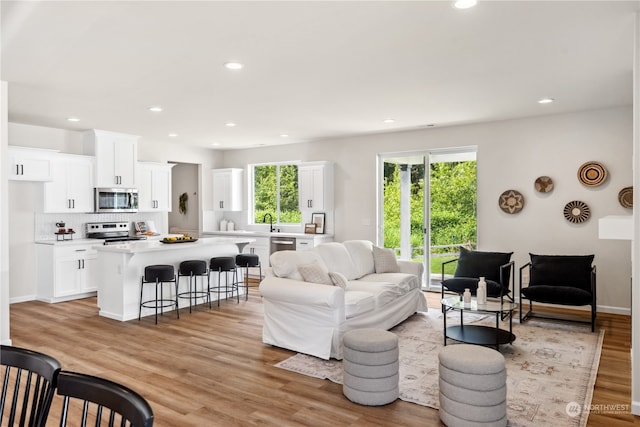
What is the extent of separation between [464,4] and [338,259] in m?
3.33

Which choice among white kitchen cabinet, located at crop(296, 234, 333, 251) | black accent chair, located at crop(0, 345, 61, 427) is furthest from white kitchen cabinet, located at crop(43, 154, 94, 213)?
black accent chair, located at crop(0, 345, 61, 427)

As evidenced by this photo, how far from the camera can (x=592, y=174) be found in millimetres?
5855

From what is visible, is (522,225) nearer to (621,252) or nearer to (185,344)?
(621,252)

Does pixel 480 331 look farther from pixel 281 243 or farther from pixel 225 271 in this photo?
pixel 281 243

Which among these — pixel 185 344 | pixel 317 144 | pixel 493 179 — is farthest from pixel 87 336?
pixel 493 179

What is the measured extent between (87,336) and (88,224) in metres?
3.06

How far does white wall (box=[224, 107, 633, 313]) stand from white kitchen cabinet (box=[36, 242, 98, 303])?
5.15 metres

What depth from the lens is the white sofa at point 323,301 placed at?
405 cm

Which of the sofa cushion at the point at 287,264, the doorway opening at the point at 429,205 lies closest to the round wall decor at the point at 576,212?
the doorway opening at the point at 429,205

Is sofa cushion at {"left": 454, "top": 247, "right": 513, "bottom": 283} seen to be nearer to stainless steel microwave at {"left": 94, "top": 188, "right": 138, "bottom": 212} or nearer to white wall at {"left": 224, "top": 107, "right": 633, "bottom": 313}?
white wall at {"left": 224, "top": 107, "right": 633, "bottom": 313}

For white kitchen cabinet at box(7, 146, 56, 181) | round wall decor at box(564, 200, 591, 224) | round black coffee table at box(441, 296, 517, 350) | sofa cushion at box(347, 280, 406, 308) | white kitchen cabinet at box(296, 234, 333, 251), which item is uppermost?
white kitchen cabinet at box(7, 146, 56, 181)

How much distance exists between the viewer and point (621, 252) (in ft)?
18.8

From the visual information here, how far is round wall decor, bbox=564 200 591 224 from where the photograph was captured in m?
5.91

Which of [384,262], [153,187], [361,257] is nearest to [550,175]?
[384,262]
